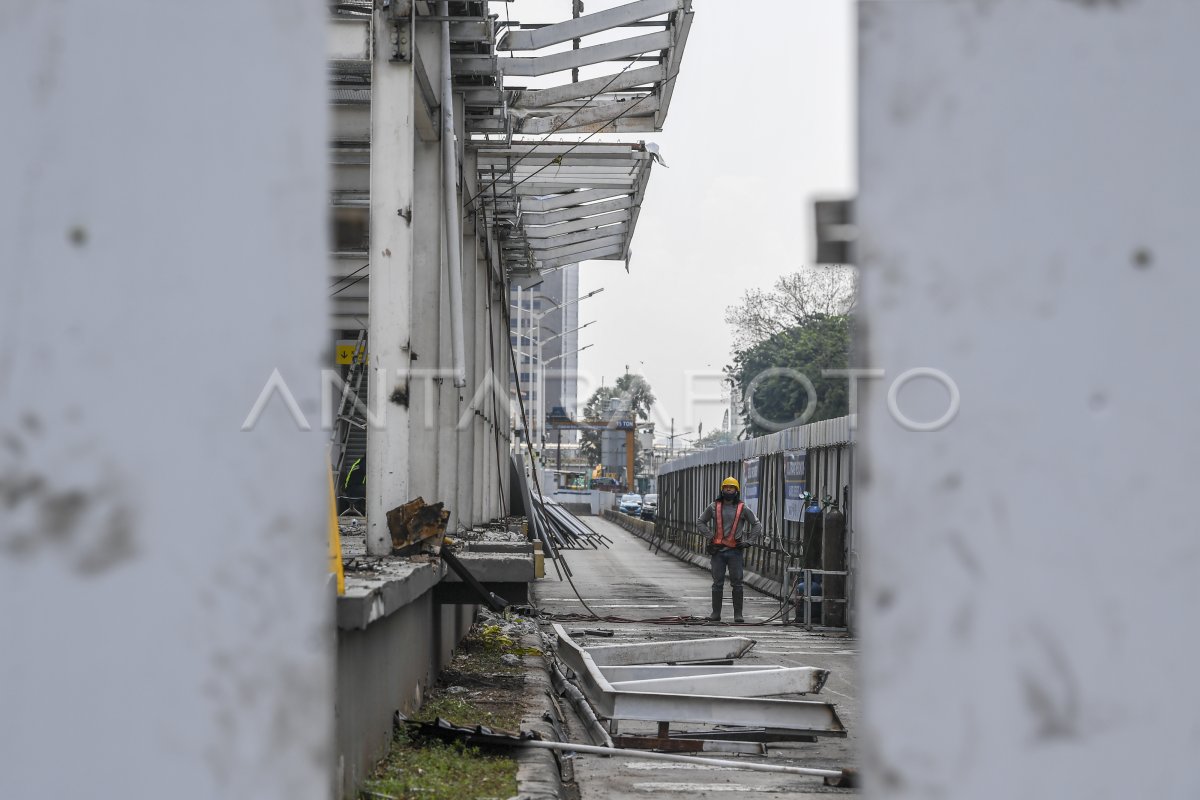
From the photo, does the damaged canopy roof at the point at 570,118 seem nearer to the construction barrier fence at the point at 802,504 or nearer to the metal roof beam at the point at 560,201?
the metal roof beam at the point at 560,201

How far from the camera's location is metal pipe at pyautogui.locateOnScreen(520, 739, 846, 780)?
6345 millimetres

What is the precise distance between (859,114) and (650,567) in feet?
91.0

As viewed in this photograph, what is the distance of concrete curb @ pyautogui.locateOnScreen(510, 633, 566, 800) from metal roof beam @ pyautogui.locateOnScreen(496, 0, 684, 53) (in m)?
5.85

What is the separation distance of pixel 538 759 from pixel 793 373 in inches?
2040

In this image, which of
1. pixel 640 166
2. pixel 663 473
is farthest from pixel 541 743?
pixel 663 473

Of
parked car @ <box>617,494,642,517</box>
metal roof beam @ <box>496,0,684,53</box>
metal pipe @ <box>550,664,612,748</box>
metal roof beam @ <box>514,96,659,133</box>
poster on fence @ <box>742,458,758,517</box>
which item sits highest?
metal roof beam @ <box>496,0,684,53</box>

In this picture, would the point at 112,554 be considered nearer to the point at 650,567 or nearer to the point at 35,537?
the point at 35,537

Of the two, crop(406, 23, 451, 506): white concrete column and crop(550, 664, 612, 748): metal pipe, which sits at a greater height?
crop(406, 23, 451, 506): white concrete column

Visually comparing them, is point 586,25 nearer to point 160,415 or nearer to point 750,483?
point 160,415

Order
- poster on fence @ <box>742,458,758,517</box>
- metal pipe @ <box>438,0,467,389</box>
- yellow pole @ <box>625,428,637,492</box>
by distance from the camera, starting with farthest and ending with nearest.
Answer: yellow pole @ <box>625,428,637,492</box> < poster on fence @ <box>742,458,758,517</box> < metal pipe @ <box>438,0,467,389</box>

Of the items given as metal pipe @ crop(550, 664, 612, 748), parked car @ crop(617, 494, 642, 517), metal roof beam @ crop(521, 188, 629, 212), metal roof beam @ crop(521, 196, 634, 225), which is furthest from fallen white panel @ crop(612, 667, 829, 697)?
parked car @ crop(617, 494, 642, 517)

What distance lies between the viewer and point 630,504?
73438 mm

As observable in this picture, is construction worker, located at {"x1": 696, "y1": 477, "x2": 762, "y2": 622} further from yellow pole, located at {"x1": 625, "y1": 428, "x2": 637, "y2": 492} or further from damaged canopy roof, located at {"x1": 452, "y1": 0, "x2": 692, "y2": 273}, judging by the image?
yellow pole, located at {"x1": 625, "y1": 428, "x2": 637, "y2": 492}

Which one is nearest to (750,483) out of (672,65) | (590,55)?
(672,65)
